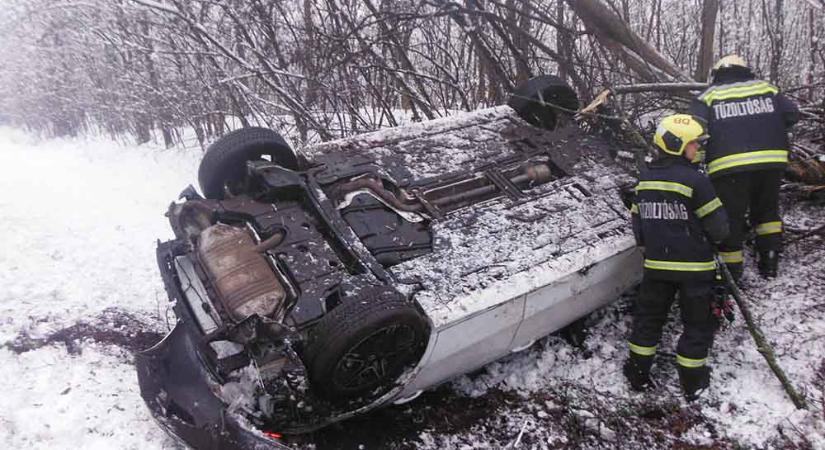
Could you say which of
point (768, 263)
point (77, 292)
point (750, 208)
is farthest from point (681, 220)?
point (77, 292)

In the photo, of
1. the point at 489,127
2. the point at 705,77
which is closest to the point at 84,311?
the point at 489,127

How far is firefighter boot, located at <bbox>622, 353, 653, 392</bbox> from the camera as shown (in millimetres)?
3506

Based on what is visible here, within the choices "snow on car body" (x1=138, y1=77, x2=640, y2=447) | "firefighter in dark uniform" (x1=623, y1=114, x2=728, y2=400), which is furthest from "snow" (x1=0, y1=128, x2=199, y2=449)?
"firefighter in dark uniform" (x1=623, y1=114, x2=728, y2=400)

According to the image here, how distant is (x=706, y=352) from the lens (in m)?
3.34

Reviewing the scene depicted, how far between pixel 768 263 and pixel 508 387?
2.14 metres

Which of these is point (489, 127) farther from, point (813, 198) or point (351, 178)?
point (813, 198)

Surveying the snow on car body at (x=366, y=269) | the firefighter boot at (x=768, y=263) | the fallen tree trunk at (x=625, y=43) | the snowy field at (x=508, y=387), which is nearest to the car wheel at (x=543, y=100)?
the snow on car body at (x=366, y=269)

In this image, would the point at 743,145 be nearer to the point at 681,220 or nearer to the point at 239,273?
the point at 681,220

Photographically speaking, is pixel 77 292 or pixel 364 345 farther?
pixel 77 292

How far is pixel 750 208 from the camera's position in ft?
13.0

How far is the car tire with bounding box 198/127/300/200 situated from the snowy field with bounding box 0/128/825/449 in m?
1.35

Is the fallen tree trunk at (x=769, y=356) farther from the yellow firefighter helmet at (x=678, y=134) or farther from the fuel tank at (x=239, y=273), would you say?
the fuel tank at (x=239, y=273)

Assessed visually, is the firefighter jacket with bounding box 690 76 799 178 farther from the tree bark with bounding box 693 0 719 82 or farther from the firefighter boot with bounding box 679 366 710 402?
the tree bark with bounding box 693 0 719 82

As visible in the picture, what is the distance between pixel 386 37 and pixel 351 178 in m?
3.16
